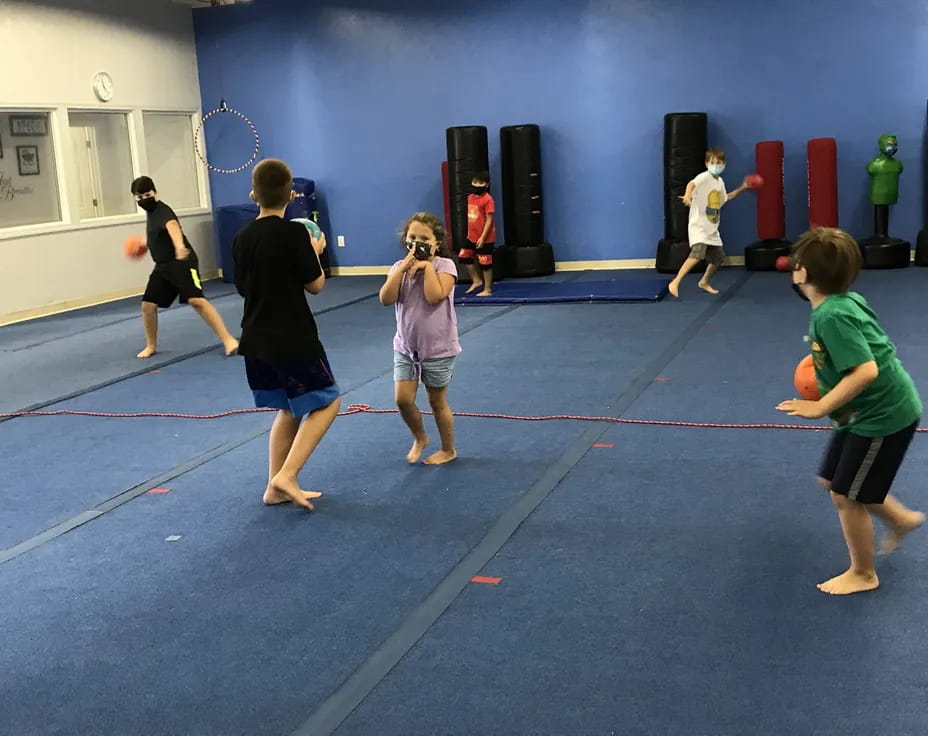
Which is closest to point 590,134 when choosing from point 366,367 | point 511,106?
point 511,106

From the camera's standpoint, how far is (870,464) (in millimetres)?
3068

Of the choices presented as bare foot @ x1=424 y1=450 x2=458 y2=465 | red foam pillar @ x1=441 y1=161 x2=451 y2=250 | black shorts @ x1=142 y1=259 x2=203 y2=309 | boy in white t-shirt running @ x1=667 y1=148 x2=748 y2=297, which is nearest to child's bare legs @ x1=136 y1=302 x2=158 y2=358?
black shorts @ x1=142 y1=259 x2=203 y2=309

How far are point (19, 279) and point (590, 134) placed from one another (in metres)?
6.57

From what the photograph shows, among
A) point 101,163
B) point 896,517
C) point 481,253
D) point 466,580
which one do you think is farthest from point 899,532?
point 101,163

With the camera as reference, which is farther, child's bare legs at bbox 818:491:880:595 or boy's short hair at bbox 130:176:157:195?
boy's short hair at bbox 130:176:157:195

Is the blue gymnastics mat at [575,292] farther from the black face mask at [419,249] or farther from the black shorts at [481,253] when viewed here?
the black face mask at [419,249]

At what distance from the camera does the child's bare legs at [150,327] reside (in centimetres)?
808

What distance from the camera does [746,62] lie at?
11.5 meters

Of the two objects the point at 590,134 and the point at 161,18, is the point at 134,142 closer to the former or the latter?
the point at 161,18

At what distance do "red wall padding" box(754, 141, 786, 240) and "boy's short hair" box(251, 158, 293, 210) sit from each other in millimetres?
8159

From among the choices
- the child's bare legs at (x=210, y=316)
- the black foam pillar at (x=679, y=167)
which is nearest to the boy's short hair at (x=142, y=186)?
the child's bare legs at (x=210, y=316)

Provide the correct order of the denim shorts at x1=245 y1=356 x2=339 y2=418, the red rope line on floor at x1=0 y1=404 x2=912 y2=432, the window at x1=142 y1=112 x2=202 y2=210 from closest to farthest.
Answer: the denim shorts at x1=245 y1=356 x2=339 y2=418 < the red rope line on floor at x1=0 y1=404 x2=912 y2=432 < the window at x1=142 y1=112 x2=202 y2=210

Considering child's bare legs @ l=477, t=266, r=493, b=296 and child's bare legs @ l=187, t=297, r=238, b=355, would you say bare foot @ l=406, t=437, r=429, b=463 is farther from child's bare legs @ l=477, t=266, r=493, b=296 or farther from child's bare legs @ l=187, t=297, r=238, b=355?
child's bare legs @ l=477, t=266, r=493, b=296

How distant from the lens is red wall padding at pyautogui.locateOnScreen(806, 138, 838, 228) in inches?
428
